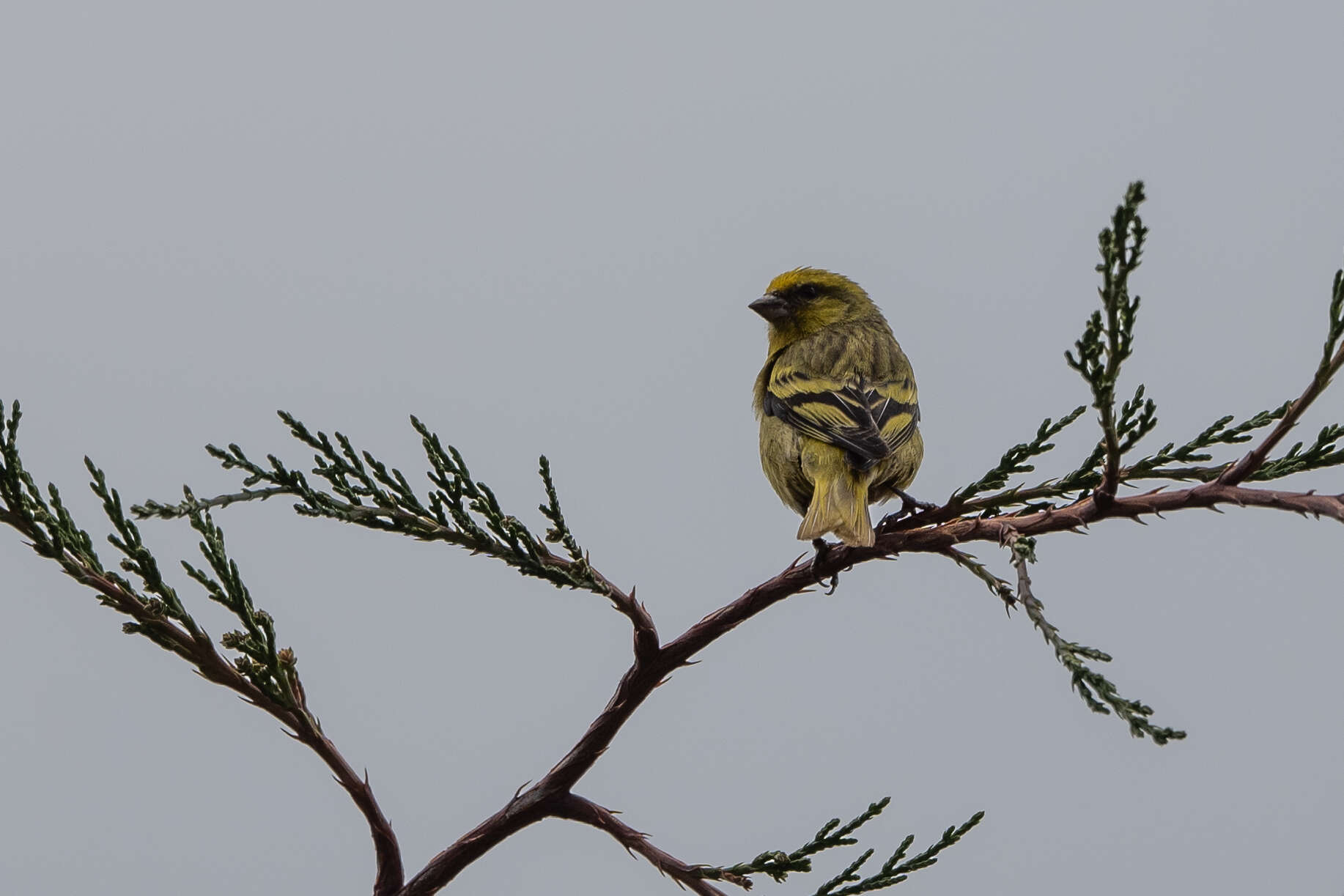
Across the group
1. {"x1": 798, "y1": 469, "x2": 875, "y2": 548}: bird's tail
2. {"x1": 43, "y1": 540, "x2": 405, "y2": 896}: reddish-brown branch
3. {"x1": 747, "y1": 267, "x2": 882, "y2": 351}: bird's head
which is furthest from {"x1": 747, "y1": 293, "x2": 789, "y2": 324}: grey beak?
{"x1": 43, "y1": 540, "x2": 405, "y2": 896}: reddish-brown branch

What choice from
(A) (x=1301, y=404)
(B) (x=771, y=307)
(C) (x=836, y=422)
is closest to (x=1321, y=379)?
(A) (x=1301, y=404)

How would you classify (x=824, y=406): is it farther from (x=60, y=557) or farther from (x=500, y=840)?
(x=60, y=557)

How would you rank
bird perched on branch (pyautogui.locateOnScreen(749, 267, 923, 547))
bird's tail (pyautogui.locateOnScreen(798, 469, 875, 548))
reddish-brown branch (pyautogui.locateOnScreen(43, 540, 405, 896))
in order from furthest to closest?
1. bird perched on branch (pyautogui.locateOnScreen(749, 267, 923, 547))
2. bird's tail (pyautogui.locateOnScreen(798, 469, 875, 548))
3. reddish-brown branch (pyautogui.locateOnScreen(43, 540, 405, 896))

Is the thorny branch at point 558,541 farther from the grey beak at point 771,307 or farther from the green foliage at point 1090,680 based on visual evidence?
the grey beak at point 771,307

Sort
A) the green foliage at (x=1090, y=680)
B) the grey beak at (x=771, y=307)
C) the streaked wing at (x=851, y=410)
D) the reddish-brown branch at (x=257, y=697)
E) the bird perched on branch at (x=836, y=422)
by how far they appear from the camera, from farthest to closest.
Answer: the grey beak at (x=771, y=307), the streaked wing at (x=851, y=410), the bird perched on branch at (x=836, y=422), the reddish-brown branch at (x=257, y=697), the green foliage at (x=1090, y=680)

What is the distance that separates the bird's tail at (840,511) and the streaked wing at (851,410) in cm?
10

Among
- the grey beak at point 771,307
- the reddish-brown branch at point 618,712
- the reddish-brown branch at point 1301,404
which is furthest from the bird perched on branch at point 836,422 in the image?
the reddish-brown branch at point 1301,404

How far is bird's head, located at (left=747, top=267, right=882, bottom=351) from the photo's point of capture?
6.68 meters

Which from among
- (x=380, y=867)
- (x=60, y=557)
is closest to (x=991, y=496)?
(x=380, y=867)

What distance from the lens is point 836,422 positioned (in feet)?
15.5

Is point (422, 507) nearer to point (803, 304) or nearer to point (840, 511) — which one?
point (840, 511)

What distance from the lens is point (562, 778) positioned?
2.99m

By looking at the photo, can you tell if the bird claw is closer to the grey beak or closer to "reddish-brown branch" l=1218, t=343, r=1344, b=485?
"reddish-brown branch" l=1218, t=343, r=1344, b=485

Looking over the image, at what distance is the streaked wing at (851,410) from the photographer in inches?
179
